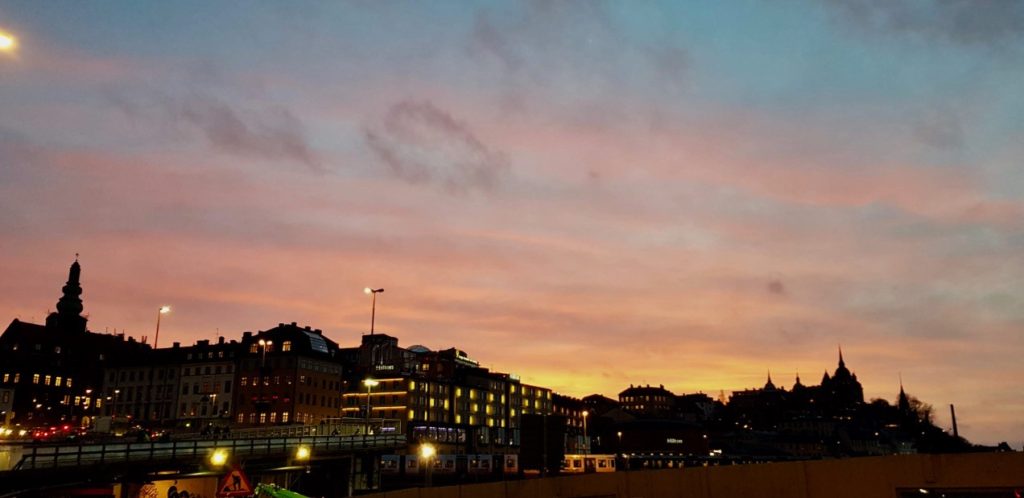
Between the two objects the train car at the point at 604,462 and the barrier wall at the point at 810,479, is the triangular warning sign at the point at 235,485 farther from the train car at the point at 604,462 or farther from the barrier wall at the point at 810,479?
the train car at the point at 604,462

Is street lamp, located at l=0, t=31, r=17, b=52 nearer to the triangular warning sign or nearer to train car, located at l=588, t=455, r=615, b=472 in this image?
the triangular warning sign

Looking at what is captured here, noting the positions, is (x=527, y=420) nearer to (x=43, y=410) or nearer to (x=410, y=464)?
(x=410, y=464)

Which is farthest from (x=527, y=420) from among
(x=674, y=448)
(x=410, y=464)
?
(x=674, y=448)

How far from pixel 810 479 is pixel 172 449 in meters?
49.6

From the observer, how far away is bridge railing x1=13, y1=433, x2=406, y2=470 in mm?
48438

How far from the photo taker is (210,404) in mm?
158500

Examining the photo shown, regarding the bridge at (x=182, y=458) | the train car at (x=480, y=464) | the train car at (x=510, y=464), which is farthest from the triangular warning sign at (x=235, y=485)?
the train car at (x=510, y=464)

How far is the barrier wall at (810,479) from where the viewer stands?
16469 mm

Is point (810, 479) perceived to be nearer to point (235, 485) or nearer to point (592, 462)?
point (235, 485)

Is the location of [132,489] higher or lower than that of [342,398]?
lower

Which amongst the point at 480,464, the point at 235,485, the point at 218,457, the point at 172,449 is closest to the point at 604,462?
the point at 480,464

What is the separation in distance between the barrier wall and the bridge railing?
3682 cm

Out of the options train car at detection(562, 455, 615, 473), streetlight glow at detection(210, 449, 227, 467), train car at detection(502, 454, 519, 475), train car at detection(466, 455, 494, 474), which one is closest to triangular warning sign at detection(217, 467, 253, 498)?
streetlight glow at detection(210, 449, 227, 467)

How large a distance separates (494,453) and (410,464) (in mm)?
36911
